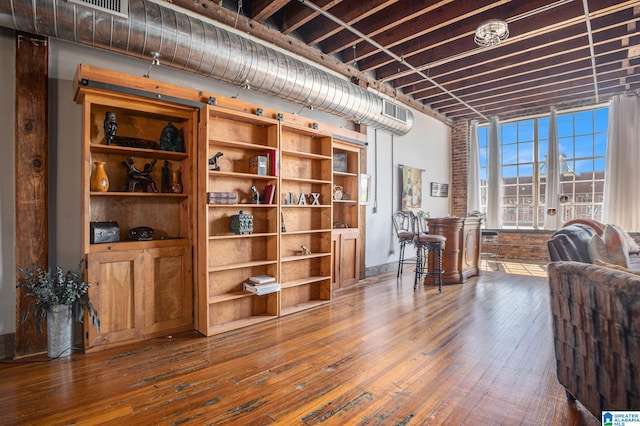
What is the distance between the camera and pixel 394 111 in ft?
18.6

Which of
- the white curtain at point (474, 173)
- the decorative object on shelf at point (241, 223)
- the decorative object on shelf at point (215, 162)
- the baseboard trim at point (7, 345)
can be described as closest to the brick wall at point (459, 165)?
the white curtain at point (474, 173)

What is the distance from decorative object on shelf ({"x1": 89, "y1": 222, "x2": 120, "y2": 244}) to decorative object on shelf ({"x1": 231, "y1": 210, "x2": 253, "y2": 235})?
1.09 meters

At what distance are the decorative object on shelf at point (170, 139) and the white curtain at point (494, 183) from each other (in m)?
7.69

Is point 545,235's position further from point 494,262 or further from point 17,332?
point 17,332

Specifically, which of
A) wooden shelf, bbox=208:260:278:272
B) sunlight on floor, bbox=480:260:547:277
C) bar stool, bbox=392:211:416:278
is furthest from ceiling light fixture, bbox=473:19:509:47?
sunlight on floor, bbox=480:260:547:277

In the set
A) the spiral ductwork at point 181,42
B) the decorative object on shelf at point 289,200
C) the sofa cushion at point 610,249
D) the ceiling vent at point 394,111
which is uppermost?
the ceiling vent at point 394,111

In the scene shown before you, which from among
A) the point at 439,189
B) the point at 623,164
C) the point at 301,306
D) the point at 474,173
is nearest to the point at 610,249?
the point at 301,306

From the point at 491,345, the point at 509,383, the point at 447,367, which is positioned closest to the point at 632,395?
the point at 509,383

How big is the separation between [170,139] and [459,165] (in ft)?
25.2

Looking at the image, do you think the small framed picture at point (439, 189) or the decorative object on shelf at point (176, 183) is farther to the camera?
the small framed picture at point (439, 189)

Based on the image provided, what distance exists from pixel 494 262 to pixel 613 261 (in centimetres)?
535

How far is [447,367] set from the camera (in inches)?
100

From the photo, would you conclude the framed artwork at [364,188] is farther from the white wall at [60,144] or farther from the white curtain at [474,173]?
the white curtain at [474,173]

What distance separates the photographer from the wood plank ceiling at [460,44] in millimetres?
3857
